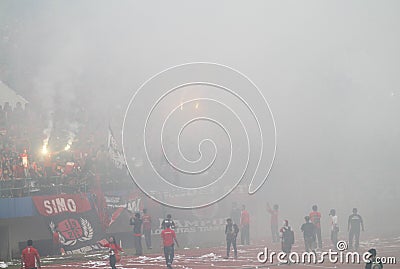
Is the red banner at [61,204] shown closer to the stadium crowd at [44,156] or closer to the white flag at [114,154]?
the stadium crowd at [44,156]

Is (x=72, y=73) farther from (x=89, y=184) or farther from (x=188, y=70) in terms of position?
(x=89, y=184)

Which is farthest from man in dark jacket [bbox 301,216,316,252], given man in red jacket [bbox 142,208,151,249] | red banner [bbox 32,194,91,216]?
red banner [bbox 32,194,91,216]

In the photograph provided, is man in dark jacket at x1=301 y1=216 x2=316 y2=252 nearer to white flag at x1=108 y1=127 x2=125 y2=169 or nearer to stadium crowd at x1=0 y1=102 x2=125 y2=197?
stadium crowd at x1=0 y1=102 x2=125 y2=197

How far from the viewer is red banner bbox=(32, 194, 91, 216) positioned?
2061 centimetres

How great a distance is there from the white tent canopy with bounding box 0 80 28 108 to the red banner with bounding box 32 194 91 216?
14.8 metres

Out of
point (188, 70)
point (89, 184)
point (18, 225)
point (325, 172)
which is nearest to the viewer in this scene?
point (18, 225)

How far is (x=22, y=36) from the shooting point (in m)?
40.3

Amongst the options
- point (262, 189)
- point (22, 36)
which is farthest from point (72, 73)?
point (262, 189)

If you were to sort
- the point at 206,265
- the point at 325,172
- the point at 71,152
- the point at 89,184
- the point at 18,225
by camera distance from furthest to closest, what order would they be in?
1. the point at 325,172
2. the point at 71,152
3. the point at 89,184
4. the point at 18,225
5. the point at 206,265

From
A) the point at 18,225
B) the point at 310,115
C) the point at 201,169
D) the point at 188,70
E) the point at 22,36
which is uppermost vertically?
the point at 22,36

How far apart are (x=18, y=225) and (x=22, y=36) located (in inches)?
894

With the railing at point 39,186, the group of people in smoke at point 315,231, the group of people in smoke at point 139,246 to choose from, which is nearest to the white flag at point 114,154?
the railing at point 39,186
